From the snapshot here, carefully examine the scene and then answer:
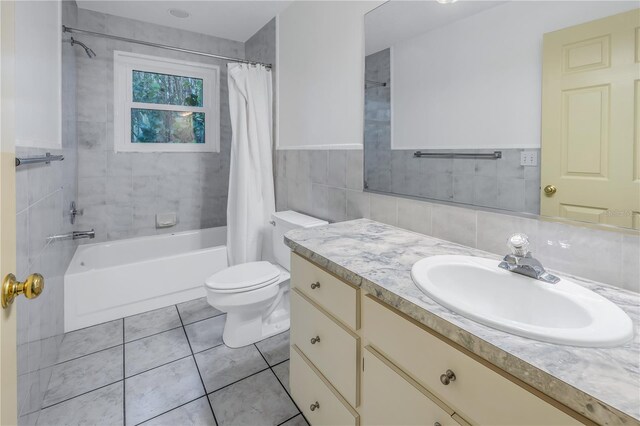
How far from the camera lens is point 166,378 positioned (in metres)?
1.79

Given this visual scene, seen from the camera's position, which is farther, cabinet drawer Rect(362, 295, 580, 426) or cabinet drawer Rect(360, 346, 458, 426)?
cabinet drawer Rect(360, 346, 458, 426)

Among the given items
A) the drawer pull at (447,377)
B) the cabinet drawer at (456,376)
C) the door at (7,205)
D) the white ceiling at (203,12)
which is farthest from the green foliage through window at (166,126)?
the drawer pull at (447,377)

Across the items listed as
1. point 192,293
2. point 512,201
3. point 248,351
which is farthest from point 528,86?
point 192,293

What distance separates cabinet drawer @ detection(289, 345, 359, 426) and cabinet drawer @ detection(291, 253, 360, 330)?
1.02ft

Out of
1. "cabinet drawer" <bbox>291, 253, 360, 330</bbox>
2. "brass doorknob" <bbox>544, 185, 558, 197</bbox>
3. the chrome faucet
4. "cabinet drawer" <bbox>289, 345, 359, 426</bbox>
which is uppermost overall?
"brass doorknob" <bbox>544, 185, 558, 197</bbox>

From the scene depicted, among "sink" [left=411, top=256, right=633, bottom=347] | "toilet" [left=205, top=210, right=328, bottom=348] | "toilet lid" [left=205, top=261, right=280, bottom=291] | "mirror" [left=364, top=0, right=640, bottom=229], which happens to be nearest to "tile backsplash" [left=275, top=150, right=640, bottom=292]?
"mirror" [left=364, top=0, right=640, bottom=229]

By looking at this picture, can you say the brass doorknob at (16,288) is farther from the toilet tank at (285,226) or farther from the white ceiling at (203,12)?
the white ceiling at (203,12)

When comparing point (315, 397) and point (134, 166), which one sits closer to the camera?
point (315, 397)

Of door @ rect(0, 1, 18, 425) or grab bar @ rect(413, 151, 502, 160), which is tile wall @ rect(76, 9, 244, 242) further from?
door @ rect(0, 1, 18, 425)

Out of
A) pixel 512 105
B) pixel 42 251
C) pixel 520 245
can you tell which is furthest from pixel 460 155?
pixel 42 251

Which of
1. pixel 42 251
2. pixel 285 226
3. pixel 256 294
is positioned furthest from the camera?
pixel 285 226

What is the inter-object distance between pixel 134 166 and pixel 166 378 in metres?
2.08

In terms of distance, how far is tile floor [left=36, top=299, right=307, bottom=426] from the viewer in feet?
5.07

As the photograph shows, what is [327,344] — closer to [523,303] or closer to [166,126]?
[523,303]
